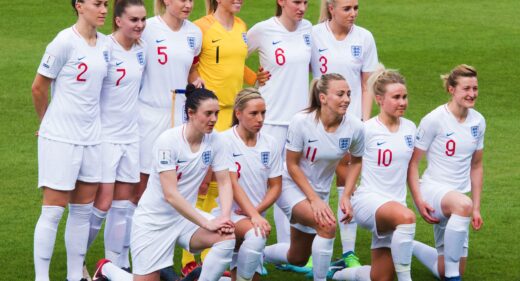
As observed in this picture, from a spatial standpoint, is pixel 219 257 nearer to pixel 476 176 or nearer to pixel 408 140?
pixel 408 140

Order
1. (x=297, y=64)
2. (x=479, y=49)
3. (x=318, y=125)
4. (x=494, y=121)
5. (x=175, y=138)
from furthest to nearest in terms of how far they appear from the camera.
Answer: (x=479, y=49)
(x=494, y=121)
(x=297, y=64)
(x=318, y=125)
(x=175, y=138)

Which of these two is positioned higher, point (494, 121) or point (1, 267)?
point (494, 121)

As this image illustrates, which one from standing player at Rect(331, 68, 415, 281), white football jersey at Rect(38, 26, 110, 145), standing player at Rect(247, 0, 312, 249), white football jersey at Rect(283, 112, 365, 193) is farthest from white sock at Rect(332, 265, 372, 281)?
white football jersey at Rect(38, 26, 110, 145)

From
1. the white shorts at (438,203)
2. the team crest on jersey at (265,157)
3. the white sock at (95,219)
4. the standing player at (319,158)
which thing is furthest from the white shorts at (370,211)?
the white sock at (95,219)

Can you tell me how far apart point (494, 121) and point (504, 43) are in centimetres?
456

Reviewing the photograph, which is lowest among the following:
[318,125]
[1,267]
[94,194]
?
[1,267]

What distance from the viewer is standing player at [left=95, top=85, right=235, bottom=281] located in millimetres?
8555

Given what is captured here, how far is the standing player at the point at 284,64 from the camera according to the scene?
9.94m

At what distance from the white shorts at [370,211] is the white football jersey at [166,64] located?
1.47 meters

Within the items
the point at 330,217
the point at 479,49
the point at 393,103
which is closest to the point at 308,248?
the point at 330,217

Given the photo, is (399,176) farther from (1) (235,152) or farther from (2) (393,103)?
(1) (235,152)

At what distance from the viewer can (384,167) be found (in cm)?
941

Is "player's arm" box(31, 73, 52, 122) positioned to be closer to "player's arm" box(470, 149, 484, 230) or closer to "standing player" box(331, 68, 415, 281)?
"standing player" box(331, 68, 415, 281)

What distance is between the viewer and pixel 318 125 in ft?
30.5
